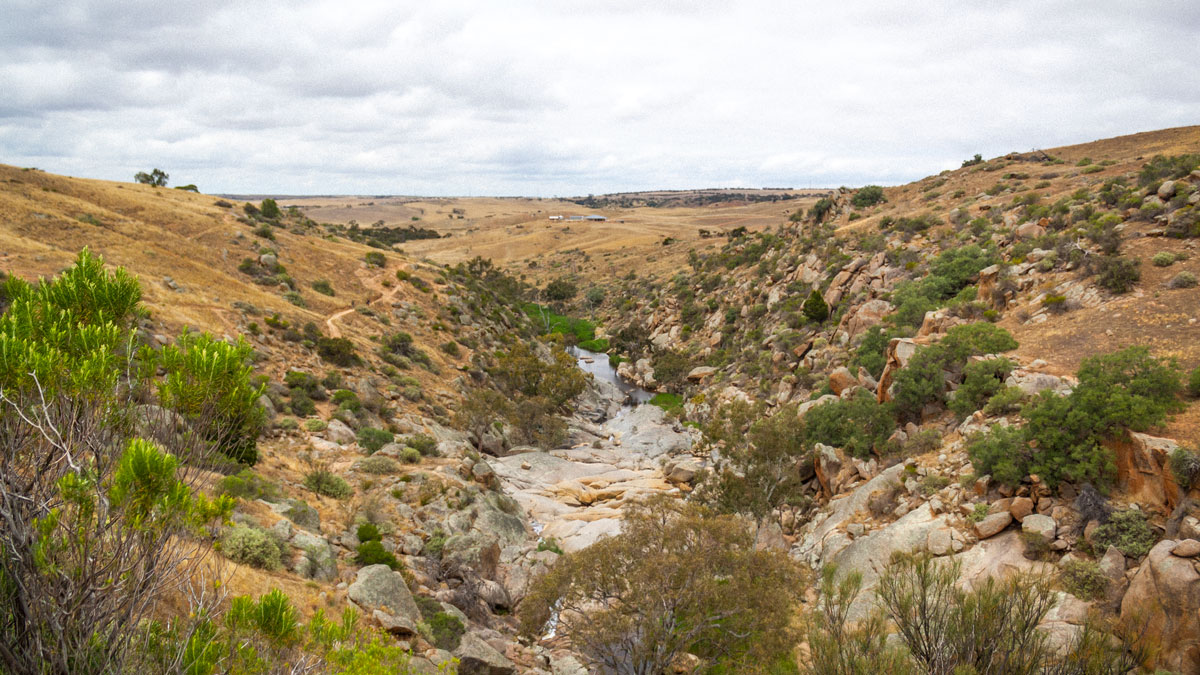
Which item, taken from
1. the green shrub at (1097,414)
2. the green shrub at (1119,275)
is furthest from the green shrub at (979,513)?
the green shrub at (1119,275)

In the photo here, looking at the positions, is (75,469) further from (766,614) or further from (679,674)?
(679,674)

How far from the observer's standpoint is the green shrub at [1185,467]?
11.6 metres

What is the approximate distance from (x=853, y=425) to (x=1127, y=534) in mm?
11494

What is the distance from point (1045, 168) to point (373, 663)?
2148 inches

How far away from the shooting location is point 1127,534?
12.1m

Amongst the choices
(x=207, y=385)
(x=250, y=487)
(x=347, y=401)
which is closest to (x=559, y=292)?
(x=347, y=401)

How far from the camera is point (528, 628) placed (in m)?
14.6

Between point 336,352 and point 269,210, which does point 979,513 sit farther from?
point 269,210

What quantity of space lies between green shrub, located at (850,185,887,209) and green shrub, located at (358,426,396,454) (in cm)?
4737

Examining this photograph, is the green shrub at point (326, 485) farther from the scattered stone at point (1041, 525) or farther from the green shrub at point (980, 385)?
the green shrub at point (980, 385)

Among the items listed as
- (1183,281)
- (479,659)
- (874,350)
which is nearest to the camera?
(479,659)

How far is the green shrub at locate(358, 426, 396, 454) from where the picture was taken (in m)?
23.1

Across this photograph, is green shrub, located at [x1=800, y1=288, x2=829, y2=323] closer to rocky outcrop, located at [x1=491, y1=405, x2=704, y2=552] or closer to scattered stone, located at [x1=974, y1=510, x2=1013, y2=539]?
rocky outcrop, located at [x1=491, y1=405, x2=704, y2=552]

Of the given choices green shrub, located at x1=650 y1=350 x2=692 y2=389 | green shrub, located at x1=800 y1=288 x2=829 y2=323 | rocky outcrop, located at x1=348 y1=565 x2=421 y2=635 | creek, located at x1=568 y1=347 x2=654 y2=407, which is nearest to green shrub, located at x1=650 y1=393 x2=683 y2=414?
creek, located at x1=568 y1=347 x2=654 y2=407
